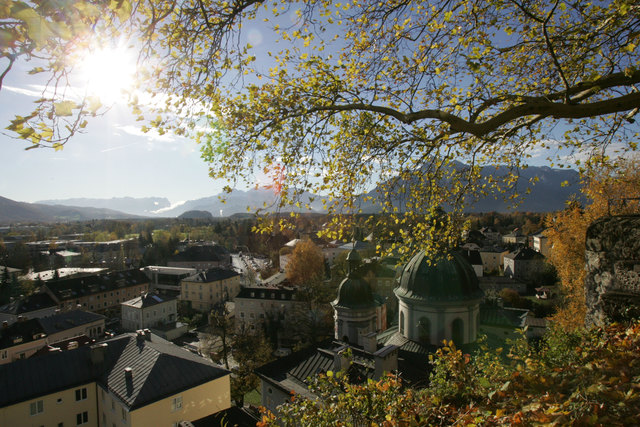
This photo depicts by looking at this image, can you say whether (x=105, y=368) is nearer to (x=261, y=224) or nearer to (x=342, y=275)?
(x=261, y=224)

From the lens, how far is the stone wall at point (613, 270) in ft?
22.7

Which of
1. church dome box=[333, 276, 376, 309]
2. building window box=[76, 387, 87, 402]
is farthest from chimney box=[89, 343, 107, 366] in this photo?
church dome box=[333, 276, 376, 309]

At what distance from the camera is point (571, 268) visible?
1722cm

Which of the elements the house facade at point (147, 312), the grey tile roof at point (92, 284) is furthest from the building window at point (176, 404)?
the grey tile roof at point (92, 284)

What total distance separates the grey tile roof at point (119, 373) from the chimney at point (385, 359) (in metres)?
8.53

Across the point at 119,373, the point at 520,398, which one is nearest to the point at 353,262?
Result: the point at 119,373

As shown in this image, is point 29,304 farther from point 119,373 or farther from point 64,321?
point 119,373

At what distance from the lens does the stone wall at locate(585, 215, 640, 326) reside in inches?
273

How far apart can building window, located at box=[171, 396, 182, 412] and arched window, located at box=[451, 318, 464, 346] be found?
12.8m

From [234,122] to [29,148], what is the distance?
10.2ft

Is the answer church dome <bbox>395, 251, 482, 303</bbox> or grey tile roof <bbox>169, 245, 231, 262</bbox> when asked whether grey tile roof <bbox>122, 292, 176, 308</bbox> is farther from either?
grey tile roof <bbox>169, 245, 231, 262</bbox>

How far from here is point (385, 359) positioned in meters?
13.2

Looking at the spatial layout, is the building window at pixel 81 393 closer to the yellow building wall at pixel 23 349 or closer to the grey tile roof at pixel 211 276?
the yellow building wall at pixel 23 349

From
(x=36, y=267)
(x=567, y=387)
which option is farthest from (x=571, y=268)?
(x=36, y=267)
